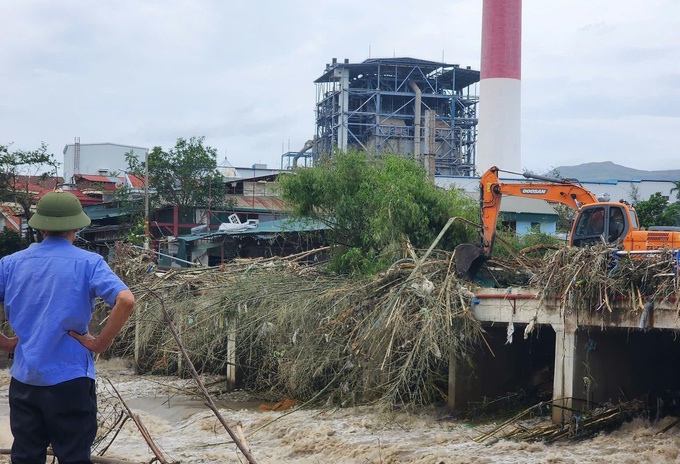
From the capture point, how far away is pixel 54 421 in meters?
4.41

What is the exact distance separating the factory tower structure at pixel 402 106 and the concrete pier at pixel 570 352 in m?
48.3

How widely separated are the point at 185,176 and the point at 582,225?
25747 millimetres

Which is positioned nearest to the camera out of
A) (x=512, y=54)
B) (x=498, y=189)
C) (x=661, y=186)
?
(x=498, y=189)

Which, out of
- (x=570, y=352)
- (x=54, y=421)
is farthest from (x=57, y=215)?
(x=570, y=352)

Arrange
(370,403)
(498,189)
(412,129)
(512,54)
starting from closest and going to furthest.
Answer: (370,403), (498,189), (512,54), (412,129)

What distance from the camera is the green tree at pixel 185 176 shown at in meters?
38.5

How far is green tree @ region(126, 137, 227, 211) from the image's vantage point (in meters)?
38.5

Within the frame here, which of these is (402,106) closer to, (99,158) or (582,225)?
(99,158)

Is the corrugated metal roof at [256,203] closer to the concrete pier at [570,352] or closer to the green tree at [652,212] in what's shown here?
the green tree at [652,212]

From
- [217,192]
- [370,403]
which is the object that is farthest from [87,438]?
[217,192]

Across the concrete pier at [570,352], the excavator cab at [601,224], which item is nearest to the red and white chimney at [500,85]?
the concrete pier at [570,352]

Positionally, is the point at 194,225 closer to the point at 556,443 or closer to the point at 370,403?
the point at 370,403

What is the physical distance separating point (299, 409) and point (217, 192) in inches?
971

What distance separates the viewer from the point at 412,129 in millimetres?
66875
